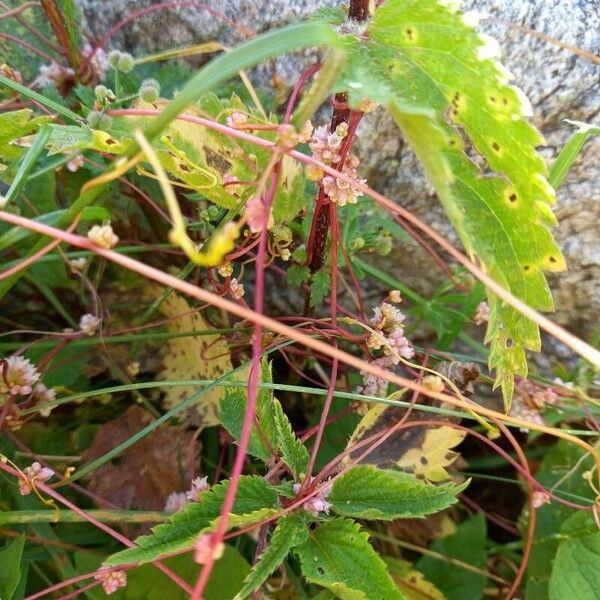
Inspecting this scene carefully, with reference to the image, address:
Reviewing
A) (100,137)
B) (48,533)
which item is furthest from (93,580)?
(100,137)

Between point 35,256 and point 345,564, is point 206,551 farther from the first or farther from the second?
point 35,256

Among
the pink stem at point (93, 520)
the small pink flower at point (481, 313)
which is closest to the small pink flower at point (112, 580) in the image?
the pink stem at point (93, 520)

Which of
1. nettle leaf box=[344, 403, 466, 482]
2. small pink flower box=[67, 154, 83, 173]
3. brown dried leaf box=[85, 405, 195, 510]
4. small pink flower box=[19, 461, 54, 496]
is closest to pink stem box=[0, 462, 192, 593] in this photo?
small pink flower box=[19, 461, 54, 496]

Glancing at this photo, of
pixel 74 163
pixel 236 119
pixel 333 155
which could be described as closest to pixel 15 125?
pixel 74 163

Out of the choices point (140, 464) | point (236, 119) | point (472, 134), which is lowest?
point (140, 464)

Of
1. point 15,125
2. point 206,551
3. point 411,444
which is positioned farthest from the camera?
point 411,444

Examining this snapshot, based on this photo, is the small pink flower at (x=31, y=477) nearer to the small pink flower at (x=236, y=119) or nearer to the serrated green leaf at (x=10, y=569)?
the serrated green leaf at (x=10, y=569)

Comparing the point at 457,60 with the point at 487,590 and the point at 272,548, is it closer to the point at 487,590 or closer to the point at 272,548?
the point at 272,548
